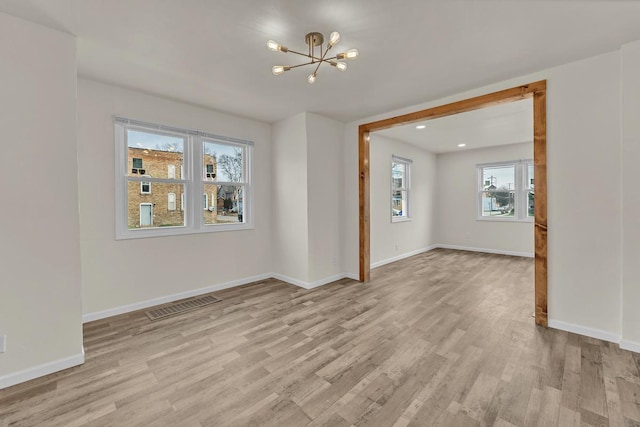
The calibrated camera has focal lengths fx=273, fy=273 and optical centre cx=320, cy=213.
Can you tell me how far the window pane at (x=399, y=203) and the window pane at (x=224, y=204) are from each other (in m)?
3.35

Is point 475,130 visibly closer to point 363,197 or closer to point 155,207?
point 363,197

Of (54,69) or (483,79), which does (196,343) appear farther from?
(483,79)

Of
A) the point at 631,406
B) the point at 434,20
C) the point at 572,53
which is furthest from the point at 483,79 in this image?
the point at 631,406

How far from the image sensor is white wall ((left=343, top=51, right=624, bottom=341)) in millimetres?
2477

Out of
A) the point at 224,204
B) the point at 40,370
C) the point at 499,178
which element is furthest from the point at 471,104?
the point at 40,370

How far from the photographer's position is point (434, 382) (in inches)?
76.7

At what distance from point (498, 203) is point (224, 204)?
6.45 metres

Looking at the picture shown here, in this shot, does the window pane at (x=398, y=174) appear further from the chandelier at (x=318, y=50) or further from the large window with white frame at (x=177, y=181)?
the chandelier at (x=318, y=50)

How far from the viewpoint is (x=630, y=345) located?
7.68ft

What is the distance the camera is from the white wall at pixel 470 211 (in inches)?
250

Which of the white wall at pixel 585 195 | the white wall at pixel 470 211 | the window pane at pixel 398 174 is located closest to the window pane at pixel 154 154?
the white wall at pixel 585 195

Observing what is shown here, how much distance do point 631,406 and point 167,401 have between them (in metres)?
2.92

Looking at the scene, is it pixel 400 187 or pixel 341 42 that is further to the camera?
pixel 400 187

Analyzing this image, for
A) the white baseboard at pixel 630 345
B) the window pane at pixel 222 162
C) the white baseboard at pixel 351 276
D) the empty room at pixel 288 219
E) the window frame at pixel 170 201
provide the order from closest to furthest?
1. the empty room at pixel 288 219
2. the white baseboard at pixel 630 345
3. the window frame at pixel 170 201
4. the window pane at pixel 222 162
5. the white baseboard at pixel 351 276
